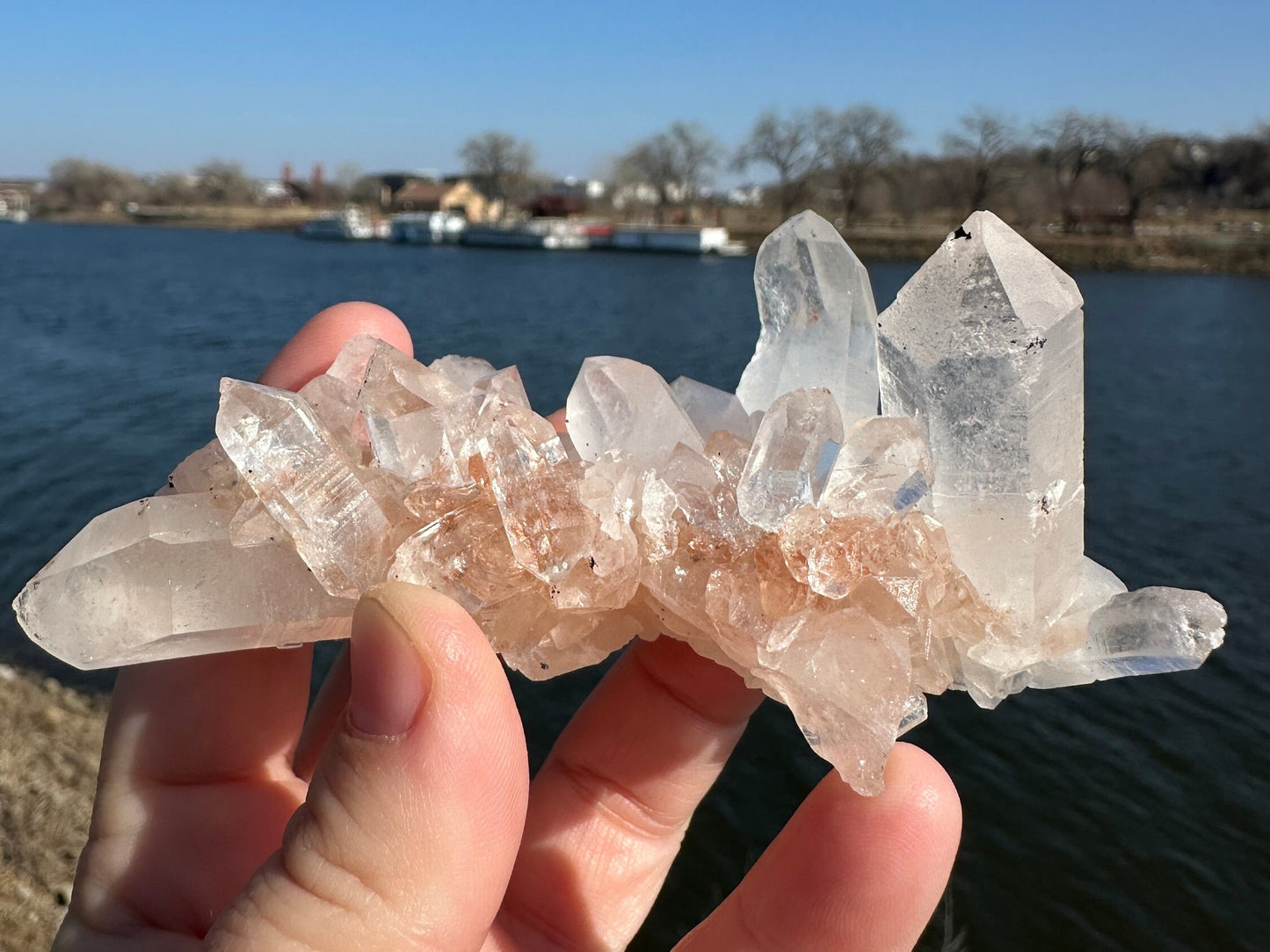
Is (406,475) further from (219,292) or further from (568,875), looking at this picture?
(219,292)

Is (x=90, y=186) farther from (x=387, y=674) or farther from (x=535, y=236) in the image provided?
(x=387, y=674)

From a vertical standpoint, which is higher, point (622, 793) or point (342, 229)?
point (342, 229)

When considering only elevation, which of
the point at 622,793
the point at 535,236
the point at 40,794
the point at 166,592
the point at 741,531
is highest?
the point at 741,531

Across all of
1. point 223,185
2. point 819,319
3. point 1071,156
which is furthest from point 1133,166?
point 223,185

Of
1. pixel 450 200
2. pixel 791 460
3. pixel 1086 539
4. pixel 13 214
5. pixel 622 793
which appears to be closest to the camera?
pixel 791 460

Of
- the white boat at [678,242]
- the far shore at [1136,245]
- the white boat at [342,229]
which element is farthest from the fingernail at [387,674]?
the white boat at [342,229]

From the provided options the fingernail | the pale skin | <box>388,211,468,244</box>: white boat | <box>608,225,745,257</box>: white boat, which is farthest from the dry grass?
<box>388,211,468,244</box>: white boat
